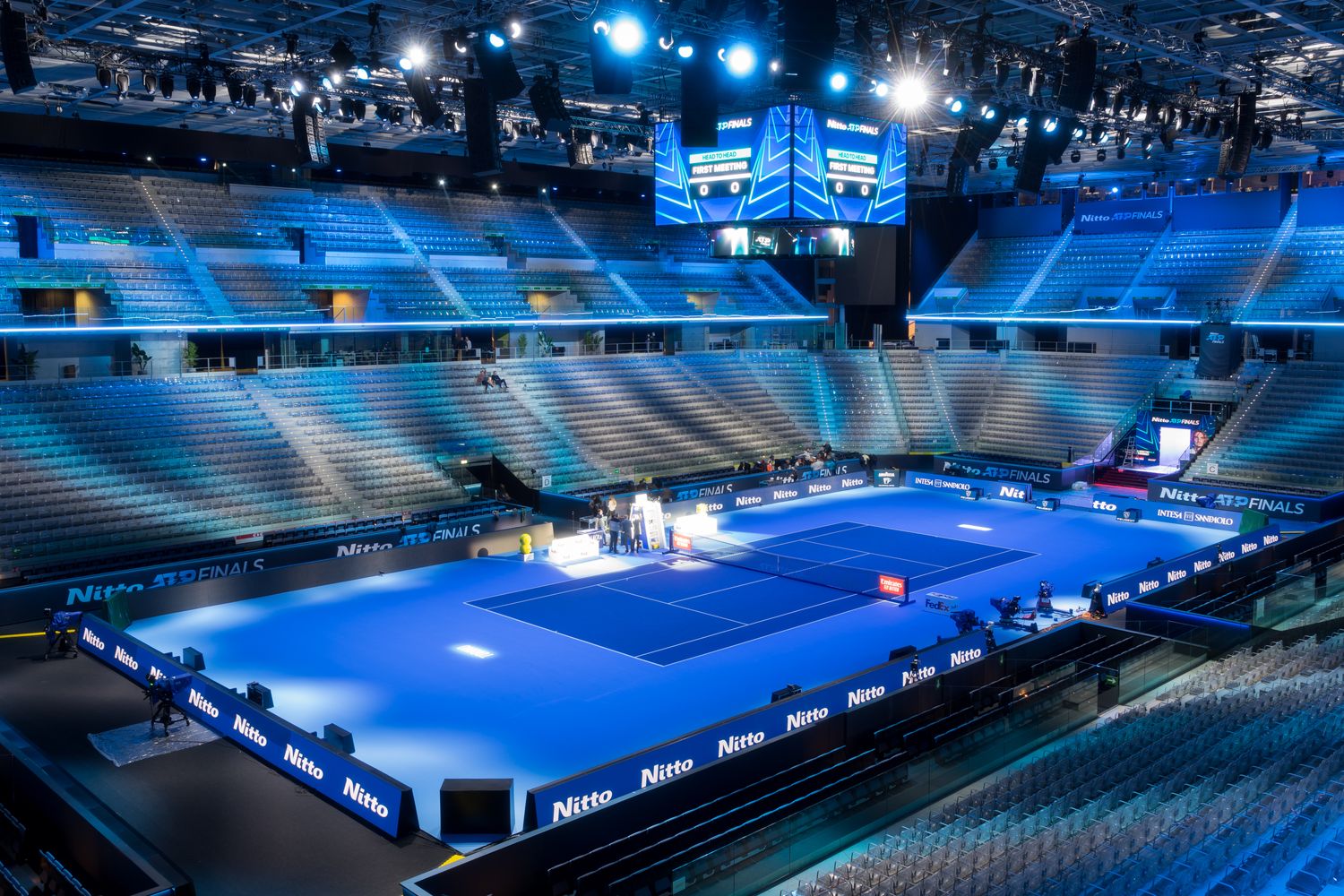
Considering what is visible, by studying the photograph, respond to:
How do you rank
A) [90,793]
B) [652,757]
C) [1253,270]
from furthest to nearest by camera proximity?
[1253,270], [652,757], [90,793]

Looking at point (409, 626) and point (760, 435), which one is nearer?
point (409, 626)

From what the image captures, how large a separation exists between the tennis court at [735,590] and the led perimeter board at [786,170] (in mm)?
8228

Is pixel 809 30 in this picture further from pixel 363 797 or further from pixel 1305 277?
pixel 1305 277

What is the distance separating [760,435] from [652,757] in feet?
92.6

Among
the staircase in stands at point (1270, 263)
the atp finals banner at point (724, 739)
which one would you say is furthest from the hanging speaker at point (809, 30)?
the staircase in stands at point (1270, 263)

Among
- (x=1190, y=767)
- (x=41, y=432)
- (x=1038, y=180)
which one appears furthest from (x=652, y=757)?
(x=41, y=432)

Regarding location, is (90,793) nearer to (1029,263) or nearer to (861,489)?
(861,489)

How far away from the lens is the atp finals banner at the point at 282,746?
41.8ft

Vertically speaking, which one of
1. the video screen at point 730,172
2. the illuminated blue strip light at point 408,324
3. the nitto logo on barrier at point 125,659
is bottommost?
the nitto logo on barrier at point 125,659

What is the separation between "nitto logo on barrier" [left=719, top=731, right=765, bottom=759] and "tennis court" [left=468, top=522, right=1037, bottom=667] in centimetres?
503

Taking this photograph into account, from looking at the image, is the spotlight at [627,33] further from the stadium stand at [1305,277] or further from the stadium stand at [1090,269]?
the stadium stand at [1090,269]

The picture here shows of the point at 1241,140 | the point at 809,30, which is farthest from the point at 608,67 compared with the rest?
the point at 1241,140

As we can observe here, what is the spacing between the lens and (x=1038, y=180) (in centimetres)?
2641

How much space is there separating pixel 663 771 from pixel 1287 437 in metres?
29.9
